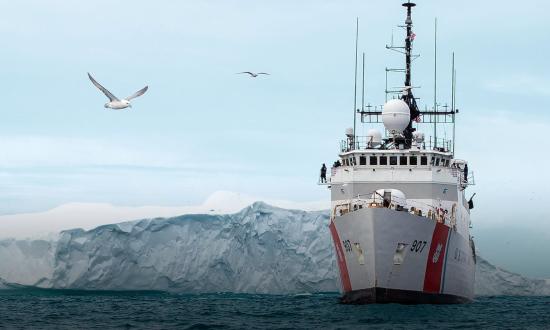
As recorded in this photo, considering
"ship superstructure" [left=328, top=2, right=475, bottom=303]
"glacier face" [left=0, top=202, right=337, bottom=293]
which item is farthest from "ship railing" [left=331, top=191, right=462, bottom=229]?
"glacier face" [left=0, top=202, right=337, bottom=293]

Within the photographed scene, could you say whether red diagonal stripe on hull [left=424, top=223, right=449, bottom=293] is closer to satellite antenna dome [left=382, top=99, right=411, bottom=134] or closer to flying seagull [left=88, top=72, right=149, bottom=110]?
satellite antenna dome [left=382, top=99, right=411, bottom=134]

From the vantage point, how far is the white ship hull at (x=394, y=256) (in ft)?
127

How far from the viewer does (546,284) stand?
81188mm

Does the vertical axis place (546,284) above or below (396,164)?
below

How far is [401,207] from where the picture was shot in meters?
40.5

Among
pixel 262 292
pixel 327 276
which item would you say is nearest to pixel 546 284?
pixel 327 276

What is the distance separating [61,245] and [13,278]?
184 inches

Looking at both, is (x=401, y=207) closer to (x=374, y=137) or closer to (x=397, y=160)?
(x=397, y=160)

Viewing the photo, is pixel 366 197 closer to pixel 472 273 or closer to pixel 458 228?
pixel 458 228

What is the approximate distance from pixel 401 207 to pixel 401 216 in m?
1.70

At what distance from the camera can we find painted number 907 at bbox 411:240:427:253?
129 feet

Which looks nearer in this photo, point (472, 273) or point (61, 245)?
point (472, 273)

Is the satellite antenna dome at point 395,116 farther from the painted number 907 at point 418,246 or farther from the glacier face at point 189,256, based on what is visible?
the glacier face at point 189,256

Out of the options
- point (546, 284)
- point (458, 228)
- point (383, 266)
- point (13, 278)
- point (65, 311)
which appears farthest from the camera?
point (546, 284)
